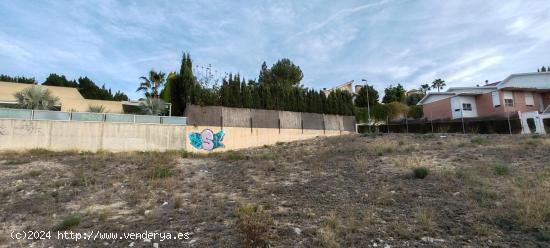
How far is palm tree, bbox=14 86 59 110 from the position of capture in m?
21.5

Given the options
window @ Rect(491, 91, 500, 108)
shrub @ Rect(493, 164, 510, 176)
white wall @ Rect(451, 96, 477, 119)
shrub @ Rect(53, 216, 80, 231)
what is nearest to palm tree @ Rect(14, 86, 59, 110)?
shrub @ Rect(53, 216, 80, 231)

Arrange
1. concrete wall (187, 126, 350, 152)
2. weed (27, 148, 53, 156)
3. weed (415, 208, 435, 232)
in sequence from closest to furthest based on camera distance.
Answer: weed (415, 208, 435, 232) < weed (27, 148, 53, 156) < concrete wall (187, 126, 350, 152)

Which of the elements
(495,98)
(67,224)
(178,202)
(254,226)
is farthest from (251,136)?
(495,98)

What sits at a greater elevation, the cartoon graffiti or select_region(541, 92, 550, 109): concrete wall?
select_region(541, 92, 550, 109): concrete wall

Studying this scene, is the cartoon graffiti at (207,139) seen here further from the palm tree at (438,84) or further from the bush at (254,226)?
→ the palm tree at (438,84)

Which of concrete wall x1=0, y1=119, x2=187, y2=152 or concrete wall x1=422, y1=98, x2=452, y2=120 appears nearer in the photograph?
concrete wall x1=0, y1=119, x2=187, y2=152

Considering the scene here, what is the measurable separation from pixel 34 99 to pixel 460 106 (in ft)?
133

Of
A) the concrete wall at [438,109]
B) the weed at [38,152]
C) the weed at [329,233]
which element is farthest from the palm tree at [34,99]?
the concrete wall at [438,109]

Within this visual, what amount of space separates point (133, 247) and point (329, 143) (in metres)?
18.7

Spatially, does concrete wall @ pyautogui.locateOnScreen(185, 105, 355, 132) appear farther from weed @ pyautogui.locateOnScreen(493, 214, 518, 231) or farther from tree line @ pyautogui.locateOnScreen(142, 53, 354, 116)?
weed @ pyautogui.locateOnScreen(493, 214, 518, 231)

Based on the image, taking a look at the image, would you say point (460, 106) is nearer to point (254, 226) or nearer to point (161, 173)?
point (161, 173)

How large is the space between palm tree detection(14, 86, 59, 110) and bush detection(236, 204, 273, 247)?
740 inches

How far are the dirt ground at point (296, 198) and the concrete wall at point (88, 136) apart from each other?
138cm

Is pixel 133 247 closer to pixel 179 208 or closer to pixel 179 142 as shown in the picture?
pixel 179 208
